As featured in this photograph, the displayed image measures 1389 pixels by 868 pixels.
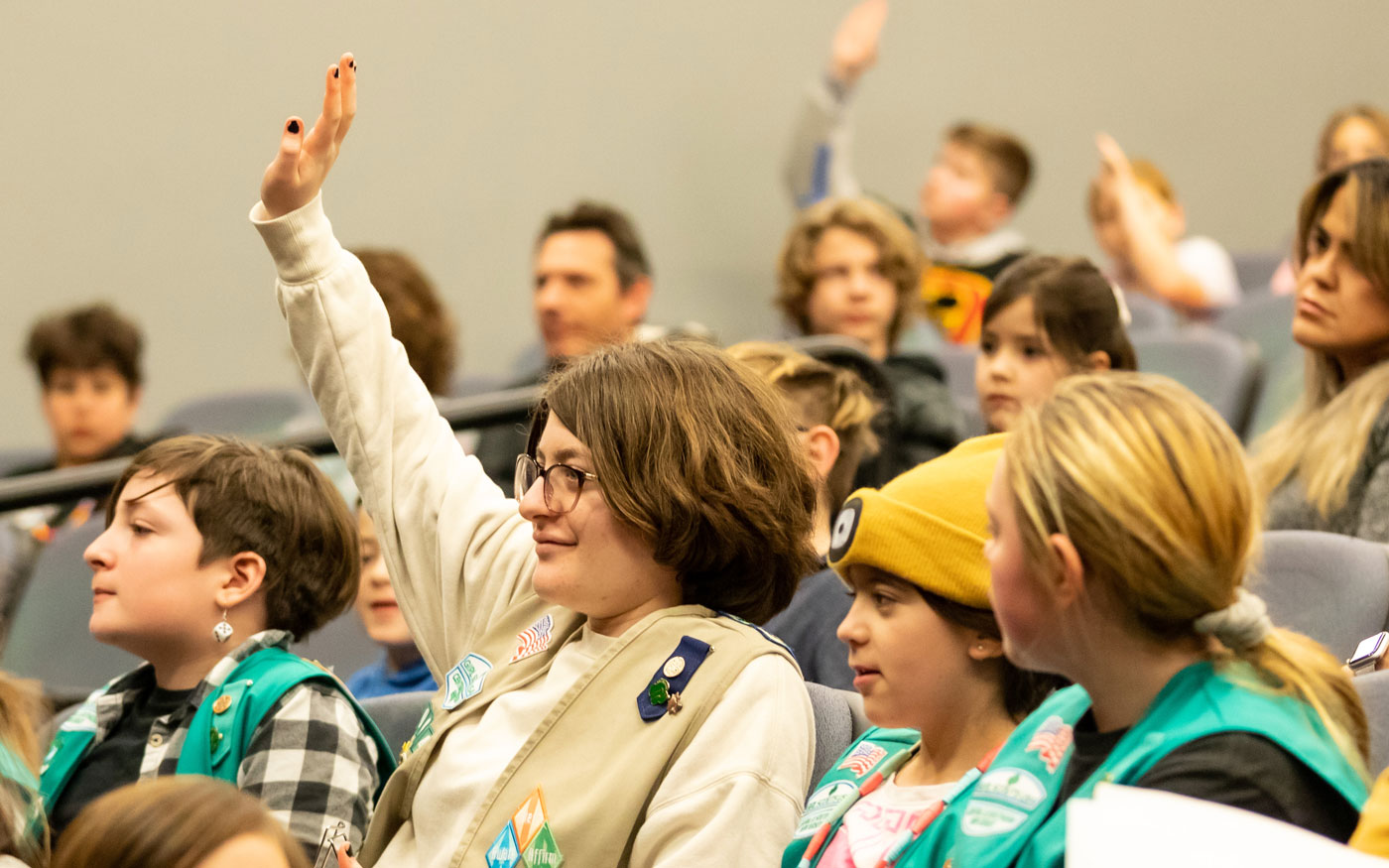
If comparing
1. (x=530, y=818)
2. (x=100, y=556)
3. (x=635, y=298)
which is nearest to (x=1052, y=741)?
(x=530, y=818)

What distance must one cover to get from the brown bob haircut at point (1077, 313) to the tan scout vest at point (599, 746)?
4.41ft

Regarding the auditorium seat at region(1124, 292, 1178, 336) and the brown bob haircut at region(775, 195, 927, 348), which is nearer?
the brown bob haircut at region(775, 195, 927, 348)

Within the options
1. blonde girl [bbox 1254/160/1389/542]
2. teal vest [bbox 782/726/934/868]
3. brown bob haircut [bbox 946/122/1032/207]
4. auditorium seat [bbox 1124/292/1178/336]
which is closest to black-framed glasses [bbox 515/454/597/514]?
teal vest [bbox 782/726/934/868]

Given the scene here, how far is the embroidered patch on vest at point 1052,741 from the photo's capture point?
1300mm

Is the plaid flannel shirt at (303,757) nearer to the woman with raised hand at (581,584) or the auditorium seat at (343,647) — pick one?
the woman with raised hand at (581,584)

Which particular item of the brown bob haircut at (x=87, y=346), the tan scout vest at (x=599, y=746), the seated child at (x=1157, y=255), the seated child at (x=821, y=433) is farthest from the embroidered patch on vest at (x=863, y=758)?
the seated child at (x=1157, y=255)

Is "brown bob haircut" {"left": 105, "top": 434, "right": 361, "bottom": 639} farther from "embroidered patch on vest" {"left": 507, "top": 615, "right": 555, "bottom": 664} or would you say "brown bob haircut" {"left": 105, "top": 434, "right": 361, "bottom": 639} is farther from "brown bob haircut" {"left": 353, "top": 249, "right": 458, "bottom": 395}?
"brown bob haircut" {"left": 353, "top": 249, "right": 458, "bottom": 395}

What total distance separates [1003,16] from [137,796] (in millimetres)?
6092

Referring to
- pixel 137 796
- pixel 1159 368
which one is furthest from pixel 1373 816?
pixel 1159 368

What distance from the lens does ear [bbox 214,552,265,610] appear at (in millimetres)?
2051

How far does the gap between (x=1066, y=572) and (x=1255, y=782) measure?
21 cm

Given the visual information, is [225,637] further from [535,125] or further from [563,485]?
[535,125]

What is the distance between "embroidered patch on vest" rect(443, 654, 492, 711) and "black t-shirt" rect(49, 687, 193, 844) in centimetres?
43

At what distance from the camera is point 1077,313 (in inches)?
111
